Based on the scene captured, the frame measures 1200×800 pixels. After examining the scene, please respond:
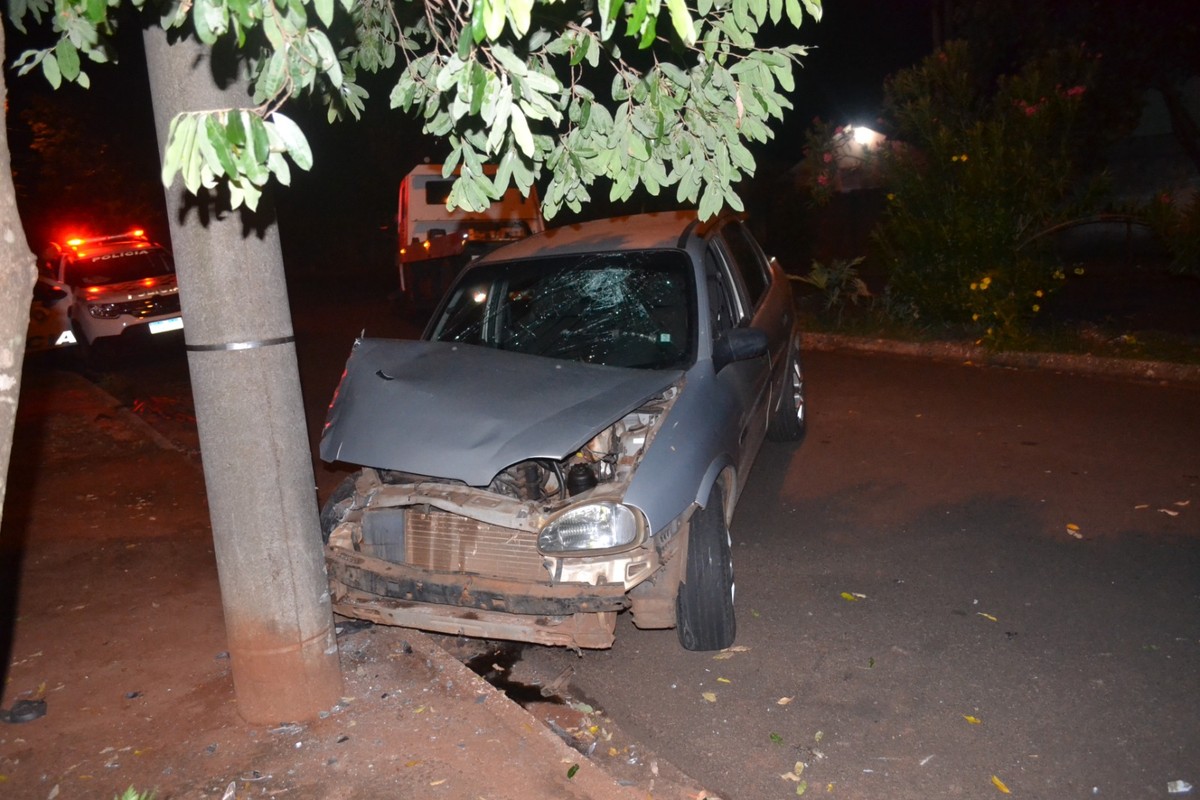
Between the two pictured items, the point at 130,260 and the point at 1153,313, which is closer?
the point at 1153,313

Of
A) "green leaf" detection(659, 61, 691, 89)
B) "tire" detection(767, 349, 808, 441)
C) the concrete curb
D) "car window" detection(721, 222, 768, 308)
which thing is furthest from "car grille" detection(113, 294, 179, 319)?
"green leaf" detection(659, 61, 691, 89)

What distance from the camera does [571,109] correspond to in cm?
381

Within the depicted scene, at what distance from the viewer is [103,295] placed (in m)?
13.4

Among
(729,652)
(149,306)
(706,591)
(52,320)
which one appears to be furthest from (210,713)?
(52,320)

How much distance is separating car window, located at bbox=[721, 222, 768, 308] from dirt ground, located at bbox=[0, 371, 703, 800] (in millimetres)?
2942

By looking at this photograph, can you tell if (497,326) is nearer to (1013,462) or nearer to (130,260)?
(1013,462)

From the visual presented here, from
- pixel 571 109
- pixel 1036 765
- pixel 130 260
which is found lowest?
pixel 1036 765

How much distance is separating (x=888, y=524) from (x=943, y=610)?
1148 mm

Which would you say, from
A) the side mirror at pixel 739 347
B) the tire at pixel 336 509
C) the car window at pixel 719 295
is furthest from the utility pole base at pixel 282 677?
the car window at pixel 719 295

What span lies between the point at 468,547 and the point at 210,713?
1.23 metres

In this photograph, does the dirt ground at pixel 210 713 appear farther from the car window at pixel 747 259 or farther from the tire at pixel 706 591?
the car window at pixel 747 259

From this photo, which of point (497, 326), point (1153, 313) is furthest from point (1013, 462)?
point (1153, 313)

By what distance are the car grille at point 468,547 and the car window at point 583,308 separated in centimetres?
138

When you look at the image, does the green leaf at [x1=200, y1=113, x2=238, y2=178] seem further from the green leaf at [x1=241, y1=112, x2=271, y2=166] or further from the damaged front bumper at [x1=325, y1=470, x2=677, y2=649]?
the damaged front bumper at [x1=325, y1=470, x2=677, y2=649]
